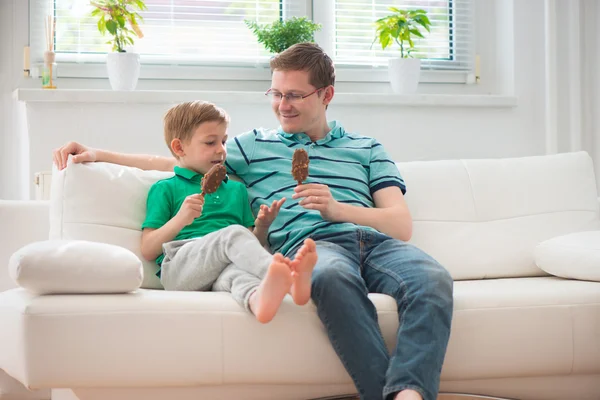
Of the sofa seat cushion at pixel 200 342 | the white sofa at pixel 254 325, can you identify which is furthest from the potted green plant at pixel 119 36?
the sofa seat cushion at pixel 200 342

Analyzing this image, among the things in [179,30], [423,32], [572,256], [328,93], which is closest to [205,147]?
[328,93]

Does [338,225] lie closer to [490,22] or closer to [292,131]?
[292,131]

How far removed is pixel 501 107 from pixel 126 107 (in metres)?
1.72

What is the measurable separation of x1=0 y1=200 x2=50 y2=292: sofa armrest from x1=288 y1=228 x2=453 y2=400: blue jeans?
921 mm

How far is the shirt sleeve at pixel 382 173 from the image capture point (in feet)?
7.92

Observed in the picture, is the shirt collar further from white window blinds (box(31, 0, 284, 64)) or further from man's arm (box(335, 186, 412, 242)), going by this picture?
white window blinds (box(31, 0, 284, 64))

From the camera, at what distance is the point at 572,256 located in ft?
7.61

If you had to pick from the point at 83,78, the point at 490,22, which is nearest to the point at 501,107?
the point at 490,22

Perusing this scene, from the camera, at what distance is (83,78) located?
3.38 m

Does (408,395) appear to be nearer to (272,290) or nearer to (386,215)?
(272,290)

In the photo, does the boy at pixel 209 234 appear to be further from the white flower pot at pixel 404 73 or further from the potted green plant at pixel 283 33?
the white flower pot at pixel 404 73

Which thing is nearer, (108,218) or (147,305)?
(147,305)

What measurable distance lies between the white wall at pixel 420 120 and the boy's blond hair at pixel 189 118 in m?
0.88

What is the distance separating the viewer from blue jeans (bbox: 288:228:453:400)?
5.83 ft
